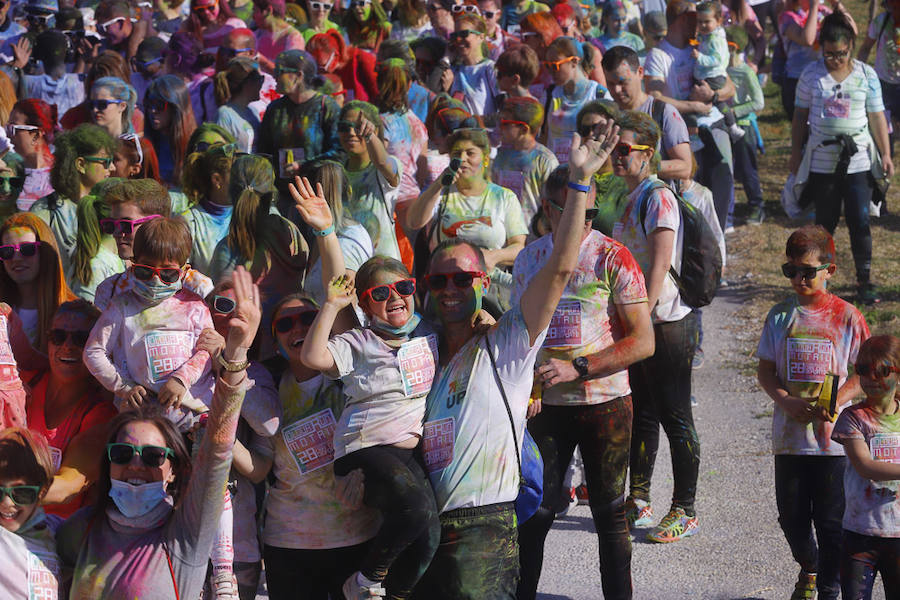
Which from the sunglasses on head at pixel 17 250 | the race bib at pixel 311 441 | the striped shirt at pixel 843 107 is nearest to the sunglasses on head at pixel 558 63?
the striped shirt at pixel 843 107

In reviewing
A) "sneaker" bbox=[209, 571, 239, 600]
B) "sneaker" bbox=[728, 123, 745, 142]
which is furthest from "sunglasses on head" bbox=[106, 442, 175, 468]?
"sneaker" bbox=[728, 123, 745, 142]

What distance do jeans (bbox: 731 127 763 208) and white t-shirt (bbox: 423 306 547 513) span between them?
27.8 ft

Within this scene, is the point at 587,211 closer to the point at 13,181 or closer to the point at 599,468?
the point at 599,468

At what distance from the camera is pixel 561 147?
838cm

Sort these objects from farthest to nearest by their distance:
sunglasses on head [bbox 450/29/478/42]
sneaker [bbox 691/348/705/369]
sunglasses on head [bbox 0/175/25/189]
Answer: sunglasses on head [bbox 450/29/478/42], sneaker [bbox 691/348/705/369], sunglasses on head [bbox 0/175/25/189]

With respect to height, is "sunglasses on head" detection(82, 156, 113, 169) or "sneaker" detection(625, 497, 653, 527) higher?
"sunglasses on head" detection(82, 156, 113, 169)

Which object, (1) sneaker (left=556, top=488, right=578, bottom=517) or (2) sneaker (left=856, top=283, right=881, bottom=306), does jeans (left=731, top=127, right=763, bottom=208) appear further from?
(1) sneaker (left=556, top=488, right=578, bottom=517)

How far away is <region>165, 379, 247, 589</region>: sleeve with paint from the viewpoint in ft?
11.5

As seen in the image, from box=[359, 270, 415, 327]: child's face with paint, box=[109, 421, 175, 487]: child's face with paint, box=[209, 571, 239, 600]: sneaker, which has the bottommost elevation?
box=[209, 571, 239, 600]: sneaker

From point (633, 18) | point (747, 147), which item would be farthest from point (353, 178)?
point (633, 18)

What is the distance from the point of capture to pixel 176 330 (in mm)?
4602

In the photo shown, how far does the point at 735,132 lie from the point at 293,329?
770 cm

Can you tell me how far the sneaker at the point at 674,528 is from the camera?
616 cm

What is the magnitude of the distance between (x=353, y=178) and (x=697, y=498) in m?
2.71
